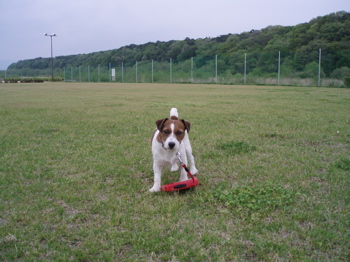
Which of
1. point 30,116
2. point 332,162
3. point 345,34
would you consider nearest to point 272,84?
point 345,34

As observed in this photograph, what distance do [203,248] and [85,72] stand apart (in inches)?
1866

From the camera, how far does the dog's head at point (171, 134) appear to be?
314 cm

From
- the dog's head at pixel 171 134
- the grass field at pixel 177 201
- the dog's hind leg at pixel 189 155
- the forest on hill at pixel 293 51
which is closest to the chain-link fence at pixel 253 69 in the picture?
the forest on hill at pixel 293 51

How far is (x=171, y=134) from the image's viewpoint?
325cm

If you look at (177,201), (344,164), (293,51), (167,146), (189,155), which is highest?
(293,51)

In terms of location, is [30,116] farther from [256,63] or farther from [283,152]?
[256,63]

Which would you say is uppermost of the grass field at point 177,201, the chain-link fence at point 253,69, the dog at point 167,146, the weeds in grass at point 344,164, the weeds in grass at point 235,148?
the chain-link fence at point 253,69

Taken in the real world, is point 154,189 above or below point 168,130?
below

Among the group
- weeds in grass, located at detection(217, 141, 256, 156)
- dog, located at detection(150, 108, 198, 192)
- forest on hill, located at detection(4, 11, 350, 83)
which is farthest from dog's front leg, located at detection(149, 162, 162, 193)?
forest on hill, located at detection(4, 11, 350, 83)

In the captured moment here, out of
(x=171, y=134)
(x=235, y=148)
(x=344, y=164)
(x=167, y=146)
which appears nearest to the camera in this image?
(x=167, y=146)

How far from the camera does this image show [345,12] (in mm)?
33094

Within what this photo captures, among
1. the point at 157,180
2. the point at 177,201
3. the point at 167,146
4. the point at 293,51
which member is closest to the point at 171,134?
the point at 167,146

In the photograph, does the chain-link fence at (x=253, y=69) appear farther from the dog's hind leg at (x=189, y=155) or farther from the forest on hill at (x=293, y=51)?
the dog's hind leg at (x=189, y=155)

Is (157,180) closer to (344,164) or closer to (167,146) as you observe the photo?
(167,146)
